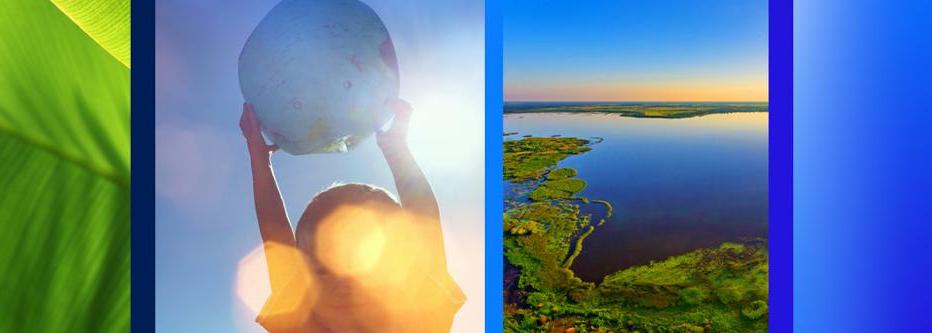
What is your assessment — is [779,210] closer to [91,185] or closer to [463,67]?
[463,67]

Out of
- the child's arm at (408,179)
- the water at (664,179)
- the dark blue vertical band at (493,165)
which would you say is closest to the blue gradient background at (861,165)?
the dark blue vertical band at (493,165)

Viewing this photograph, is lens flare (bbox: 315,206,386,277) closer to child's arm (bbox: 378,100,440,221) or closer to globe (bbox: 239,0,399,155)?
child's arm (bbox: 378,100,440,221)

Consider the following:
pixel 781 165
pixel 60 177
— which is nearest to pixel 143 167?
pixel 60 177

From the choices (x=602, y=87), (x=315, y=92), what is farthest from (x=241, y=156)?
(x=602, y=87)

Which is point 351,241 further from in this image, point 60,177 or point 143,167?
point 60,177

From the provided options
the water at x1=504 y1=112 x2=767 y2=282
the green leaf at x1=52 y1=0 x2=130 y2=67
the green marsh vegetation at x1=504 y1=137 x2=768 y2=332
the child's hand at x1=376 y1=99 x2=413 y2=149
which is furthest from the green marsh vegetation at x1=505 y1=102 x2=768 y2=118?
the green leaf at x1=52 y1=0 x2=130 y2=67

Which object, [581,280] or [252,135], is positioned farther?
[581,280]
